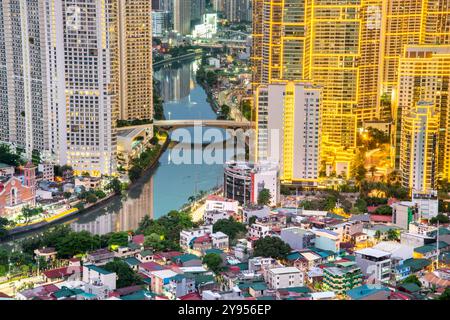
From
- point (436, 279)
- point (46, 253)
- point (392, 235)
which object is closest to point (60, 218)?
point (46, 253)

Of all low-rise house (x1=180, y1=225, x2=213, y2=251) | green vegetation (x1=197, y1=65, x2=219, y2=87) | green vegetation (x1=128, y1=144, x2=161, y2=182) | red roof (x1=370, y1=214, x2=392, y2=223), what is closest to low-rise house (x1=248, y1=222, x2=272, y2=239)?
low-rise house (x1=180, y1=225, x2=213, y2=251)

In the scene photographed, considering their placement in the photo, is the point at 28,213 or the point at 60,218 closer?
the point at 28,213

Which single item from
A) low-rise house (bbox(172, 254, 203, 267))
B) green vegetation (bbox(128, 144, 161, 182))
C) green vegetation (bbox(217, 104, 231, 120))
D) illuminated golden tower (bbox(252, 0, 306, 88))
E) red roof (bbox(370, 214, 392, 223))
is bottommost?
low-rise house (bbox(172, 254, 203, 267))

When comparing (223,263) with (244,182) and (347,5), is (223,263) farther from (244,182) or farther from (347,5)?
(347,5)

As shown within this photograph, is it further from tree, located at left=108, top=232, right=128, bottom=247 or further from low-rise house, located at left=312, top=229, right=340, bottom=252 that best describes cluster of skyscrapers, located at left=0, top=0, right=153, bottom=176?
low-rise house, located at left=312, top=229, right=340, bottom=252

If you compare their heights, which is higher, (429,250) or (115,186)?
(115,186)

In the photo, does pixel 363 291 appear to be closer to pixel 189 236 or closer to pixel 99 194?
pixel 189 236
